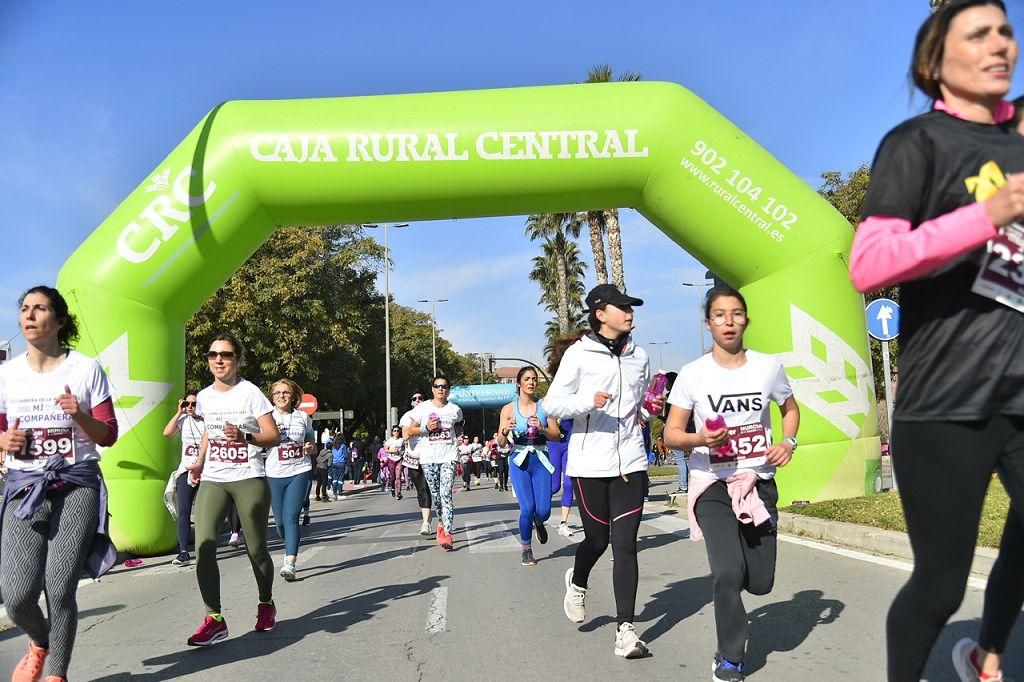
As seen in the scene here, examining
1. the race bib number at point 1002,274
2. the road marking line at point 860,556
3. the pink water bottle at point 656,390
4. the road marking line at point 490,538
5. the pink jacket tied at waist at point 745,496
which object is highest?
the race bib number at point 1002,274

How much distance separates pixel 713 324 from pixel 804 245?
23.2ft

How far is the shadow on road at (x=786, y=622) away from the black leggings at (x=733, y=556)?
488 millimetres

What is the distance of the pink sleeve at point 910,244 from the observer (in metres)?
2.16

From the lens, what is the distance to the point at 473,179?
11.0 metres

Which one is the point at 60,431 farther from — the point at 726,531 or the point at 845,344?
the point at 845,344

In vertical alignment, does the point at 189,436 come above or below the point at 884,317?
below

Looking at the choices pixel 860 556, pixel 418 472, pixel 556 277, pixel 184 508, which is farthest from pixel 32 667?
pixel 556 277

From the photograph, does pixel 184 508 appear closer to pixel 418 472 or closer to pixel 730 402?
pixel 418 472

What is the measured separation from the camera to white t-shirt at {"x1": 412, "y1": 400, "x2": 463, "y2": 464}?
11.1 meters

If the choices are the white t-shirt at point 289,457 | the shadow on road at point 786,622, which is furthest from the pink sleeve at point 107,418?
the white t-shirt at point 289,457

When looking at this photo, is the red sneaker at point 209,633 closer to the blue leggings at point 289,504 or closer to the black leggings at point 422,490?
the blue leggings at point 289,504

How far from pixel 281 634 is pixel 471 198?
21.2 feet

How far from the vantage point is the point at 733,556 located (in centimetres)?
416

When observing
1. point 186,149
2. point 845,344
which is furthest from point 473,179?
point 845,344
